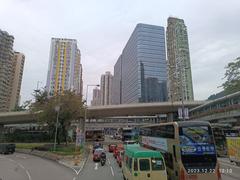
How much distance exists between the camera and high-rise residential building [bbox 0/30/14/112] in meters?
110

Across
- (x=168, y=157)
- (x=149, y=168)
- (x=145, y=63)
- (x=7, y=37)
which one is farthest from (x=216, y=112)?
(x=7, y=37)

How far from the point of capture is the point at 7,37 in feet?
390

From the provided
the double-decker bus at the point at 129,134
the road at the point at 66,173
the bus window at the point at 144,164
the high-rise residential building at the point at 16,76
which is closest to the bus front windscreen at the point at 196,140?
the bus window at the point at 144,164

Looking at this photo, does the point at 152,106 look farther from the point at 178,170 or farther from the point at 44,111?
the point at 178,170

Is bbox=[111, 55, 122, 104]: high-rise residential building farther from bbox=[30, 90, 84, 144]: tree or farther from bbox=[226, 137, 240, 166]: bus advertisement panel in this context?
bbox=[226, 137, 240, 166]: bus advertisement panel

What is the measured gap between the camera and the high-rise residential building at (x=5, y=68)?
110 meters

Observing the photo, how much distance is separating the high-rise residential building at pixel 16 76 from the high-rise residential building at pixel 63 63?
23987 mm

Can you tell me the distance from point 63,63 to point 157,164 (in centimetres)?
10502

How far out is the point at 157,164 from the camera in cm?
1241

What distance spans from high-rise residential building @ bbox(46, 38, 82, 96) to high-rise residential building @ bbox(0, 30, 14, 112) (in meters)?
21.2

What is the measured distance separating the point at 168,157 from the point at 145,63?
11244cm

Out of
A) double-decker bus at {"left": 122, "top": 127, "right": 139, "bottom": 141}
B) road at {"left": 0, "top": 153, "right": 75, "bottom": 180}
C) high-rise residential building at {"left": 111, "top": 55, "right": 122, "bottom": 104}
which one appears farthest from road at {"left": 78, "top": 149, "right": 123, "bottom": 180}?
high-rise residential building at {"left": 111, "top": 55, "right": 122, "bottom": 104}

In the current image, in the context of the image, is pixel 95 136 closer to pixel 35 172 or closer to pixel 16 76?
pixel 35 172

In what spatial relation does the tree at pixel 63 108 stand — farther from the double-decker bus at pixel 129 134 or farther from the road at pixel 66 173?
the road at pixel 66 173
